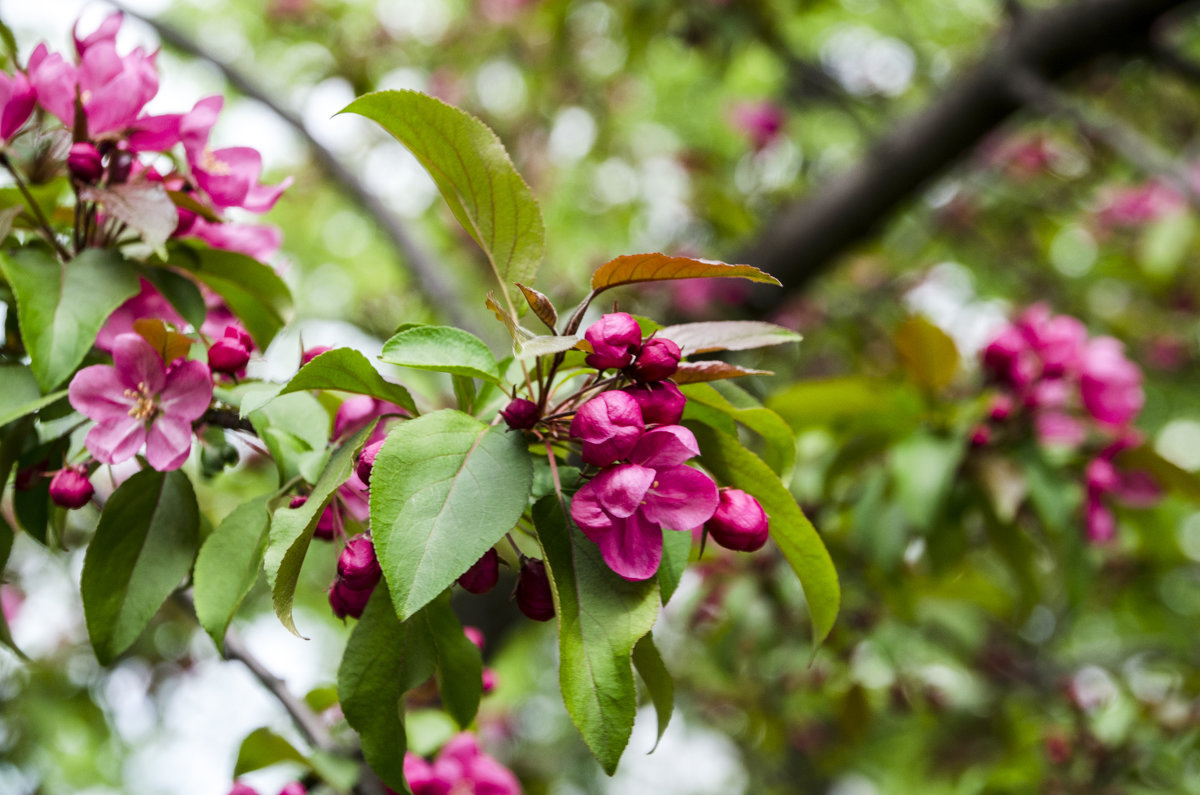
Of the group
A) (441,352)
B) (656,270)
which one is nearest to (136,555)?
(441,352)

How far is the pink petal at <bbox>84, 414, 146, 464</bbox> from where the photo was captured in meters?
1.01

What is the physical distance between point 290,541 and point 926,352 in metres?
1.67

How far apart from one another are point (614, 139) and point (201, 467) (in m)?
4.59

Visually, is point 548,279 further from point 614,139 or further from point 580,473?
point 580,473

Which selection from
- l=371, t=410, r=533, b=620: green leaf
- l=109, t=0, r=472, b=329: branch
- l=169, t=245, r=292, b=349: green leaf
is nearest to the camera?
l=371, t=410, r=533, b=620: green leaf

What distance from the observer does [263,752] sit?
129 cm

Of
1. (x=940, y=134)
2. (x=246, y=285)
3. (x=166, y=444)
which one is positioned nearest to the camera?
(x=166, y=444)

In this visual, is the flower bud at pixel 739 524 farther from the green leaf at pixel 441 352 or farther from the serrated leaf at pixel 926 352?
the serrated leaf at pixel 926 352

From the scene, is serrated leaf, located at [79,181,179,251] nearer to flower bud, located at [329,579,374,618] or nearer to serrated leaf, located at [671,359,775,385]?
flower bud, located at [329,579,374,618]

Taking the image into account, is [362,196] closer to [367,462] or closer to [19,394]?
[19,394]

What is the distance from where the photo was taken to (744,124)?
4621mm

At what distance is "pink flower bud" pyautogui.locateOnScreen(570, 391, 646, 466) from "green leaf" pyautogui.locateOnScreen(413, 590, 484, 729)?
0.84ft

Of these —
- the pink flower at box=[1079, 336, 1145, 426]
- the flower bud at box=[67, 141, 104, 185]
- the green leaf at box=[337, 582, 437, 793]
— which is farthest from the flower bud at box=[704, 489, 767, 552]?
the pink flower at box=[1079, 336, 1145, 426]

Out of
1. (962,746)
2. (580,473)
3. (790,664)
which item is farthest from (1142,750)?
(580,473)
